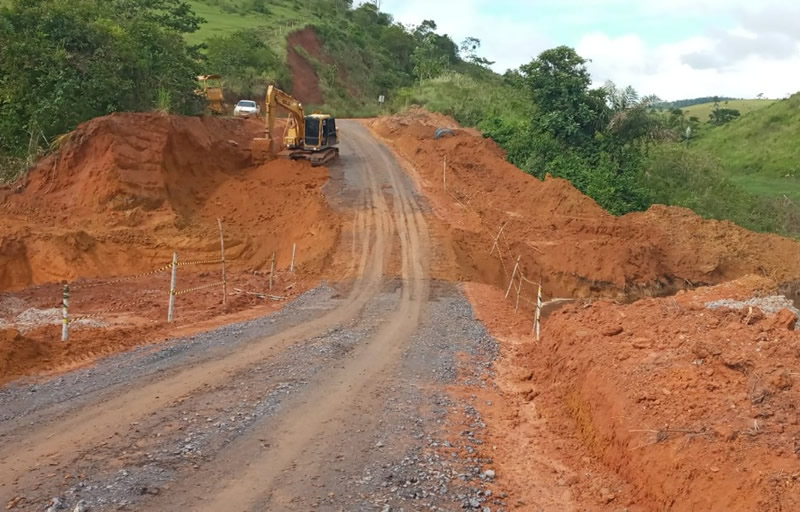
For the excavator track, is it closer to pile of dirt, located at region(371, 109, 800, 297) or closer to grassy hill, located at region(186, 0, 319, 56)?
pile of dirt, located at region(371, 109, 800, 297)

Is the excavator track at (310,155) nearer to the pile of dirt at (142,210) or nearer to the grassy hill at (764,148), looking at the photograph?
the pile of dirt at (142,210)

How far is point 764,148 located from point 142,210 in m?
48.2

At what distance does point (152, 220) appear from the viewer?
22.4 metres

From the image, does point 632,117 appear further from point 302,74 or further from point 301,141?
point 302,74

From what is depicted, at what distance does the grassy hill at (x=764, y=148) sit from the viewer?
44656 mm

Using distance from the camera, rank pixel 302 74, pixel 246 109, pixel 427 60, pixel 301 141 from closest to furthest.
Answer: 1. pixel 301 141
2. pixel 246 109
3. pixel 302 74
4. pixel 427 60

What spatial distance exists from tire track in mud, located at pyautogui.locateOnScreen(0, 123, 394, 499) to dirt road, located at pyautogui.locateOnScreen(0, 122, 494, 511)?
0.02 m

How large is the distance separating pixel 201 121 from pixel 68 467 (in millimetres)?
22853

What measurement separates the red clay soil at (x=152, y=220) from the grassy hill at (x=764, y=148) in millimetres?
29721

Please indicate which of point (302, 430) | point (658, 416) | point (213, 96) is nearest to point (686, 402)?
point (658, 416)

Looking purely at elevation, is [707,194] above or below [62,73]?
below

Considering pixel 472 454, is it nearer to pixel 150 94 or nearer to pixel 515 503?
pixel 515 503

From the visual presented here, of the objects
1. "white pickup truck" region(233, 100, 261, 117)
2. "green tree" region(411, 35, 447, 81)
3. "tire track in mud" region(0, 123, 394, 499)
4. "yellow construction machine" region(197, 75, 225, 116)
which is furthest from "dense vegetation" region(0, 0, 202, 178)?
"green tree" region(411, 35, 447, 81)

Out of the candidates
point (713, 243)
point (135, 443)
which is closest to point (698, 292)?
point (713, 243)
